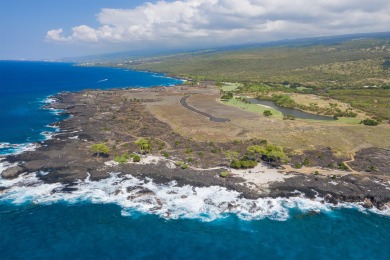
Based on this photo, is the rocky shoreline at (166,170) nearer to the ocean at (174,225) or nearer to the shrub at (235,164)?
the shrub at (235,164)

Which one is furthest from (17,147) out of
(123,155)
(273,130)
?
(273,130)

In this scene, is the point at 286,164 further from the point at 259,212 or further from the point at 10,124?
the point at 10,124

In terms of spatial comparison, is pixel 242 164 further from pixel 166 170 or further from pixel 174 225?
pixel 174 225

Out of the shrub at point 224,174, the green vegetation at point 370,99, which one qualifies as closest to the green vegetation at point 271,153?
the shrub at point 224,174

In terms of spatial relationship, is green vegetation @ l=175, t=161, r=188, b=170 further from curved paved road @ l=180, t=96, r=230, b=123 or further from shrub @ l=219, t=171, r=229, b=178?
curved paved road @ l=180, t=96, r=230, b=123

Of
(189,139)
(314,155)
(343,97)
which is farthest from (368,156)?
(343,97)
